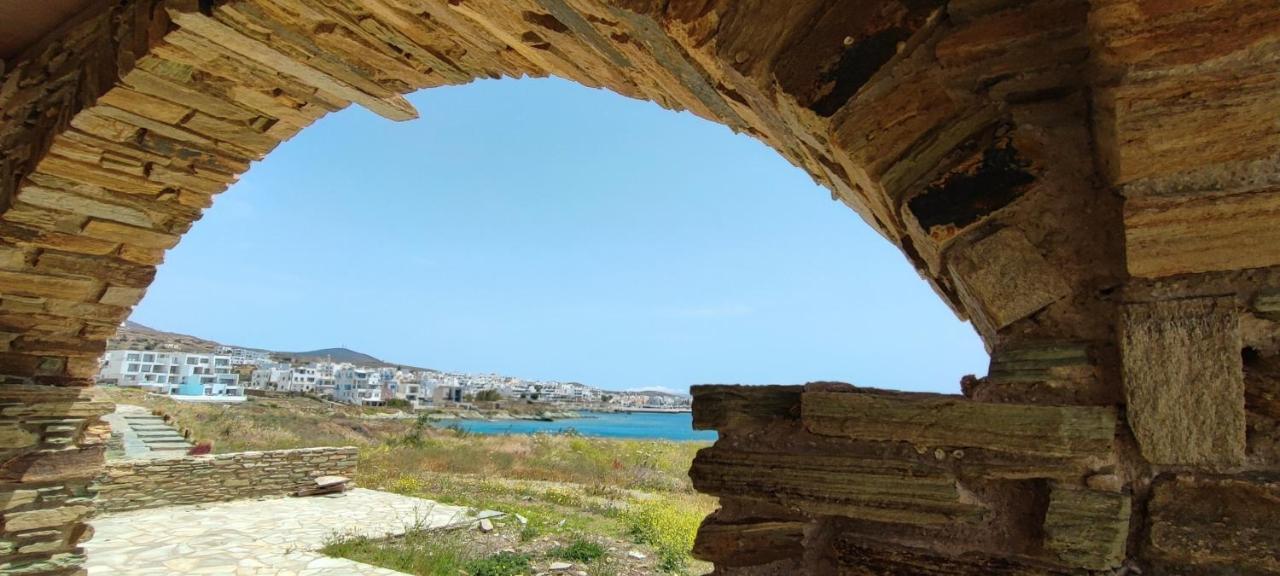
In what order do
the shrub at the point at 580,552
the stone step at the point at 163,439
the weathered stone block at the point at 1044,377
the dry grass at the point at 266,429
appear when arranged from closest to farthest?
the weathered stone block at the point at 1044,377 → the shrub at the point at 580,552 → the stone step at the point at 163,439 → the dry grass at the point at 266,429

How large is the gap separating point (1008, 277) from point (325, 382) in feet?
258

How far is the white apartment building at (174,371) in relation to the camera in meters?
48.6

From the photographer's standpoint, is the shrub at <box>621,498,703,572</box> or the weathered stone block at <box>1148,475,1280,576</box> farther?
the shrub at <box>621,498,703,572</box>

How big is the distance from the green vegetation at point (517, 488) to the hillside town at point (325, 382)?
18.1 m

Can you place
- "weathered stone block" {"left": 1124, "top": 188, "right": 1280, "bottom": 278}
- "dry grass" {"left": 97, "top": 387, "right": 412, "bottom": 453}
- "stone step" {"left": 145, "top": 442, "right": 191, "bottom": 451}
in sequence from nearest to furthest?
"weathered stone block" {"left": 1124, "top": 188, "right": 1280, "bottom": 278} < "stone step" {"left": 145, "top": 442, "right": 191, "bottom": 451} < "dry grass" {"left": 97, "top": 387, "right": 412, "bottom": 453}

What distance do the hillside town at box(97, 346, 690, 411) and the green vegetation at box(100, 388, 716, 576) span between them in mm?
18052

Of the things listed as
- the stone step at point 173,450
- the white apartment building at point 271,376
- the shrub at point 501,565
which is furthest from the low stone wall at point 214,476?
the white apartment building at point 271,376

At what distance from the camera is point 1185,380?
3.47 ft

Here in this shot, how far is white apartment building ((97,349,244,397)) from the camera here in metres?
48.6

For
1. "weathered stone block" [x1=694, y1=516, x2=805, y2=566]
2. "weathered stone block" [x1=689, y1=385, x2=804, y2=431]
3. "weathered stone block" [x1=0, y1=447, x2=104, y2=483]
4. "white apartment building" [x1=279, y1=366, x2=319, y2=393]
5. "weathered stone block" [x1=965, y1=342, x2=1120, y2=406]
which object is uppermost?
"weathered stone block" [x1=965, y1=342, x2=1120, y2=406]

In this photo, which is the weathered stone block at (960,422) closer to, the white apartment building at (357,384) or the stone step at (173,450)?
the stone step at (173,450)

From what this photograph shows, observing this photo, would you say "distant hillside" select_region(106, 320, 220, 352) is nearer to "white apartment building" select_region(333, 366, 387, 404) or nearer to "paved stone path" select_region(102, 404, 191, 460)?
"white apartment building" select_region(333, 366, 387, 404)

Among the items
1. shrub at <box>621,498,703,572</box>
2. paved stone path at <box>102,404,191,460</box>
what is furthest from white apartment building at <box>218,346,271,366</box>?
shrub at <box>621,498,703,572</box>

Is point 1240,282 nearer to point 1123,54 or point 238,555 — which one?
point 1123,54
